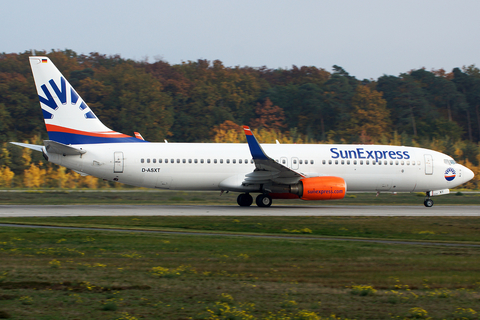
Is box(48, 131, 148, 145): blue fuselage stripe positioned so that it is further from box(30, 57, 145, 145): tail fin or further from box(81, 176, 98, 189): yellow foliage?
box(81, 176, 98, 189): yellow foliage

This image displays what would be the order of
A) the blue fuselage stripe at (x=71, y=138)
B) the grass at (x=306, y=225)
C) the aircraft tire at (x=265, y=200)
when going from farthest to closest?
the aircraft tire at (x=265, y=200)
the blue fuselage stripe at (x=71, y=138)
the grass at (x=306, y=225)

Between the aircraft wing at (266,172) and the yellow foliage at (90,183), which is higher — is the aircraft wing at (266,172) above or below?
above

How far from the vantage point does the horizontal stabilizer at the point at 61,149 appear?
23.3m

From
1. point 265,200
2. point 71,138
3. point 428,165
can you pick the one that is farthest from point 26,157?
point 428,165

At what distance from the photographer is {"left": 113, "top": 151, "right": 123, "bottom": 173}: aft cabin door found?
24828 mm

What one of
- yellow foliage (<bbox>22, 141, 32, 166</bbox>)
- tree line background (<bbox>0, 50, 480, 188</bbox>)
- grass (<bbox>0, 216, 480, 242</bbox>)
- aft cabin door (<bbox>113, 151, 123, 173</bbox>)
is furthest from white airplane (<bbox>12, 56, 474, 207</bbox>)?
tree line background (<bbox>0, 50, 480, 188</bbox>)

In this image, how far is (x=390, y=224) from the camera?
18.7 m

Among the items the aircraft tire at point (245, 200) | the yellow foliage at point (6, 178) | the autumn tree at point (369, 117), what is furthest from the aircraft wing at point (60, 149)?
the autumn tree at point (369, 117)

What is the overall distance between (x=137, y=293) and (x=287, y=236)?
310 inches

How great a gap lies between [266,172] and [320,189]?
110 inches

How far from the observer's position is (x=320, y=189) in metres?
24.6

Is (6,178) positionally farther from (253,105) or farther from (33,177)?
(253,105)

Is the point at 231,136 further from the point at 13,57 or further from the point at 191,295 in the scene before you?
the point at 191,295

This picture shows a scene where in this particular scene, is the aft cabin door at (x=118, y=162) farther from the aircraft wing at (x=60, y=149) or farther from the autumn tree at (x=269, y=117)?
the autumn tree at (x=269, y=117)
